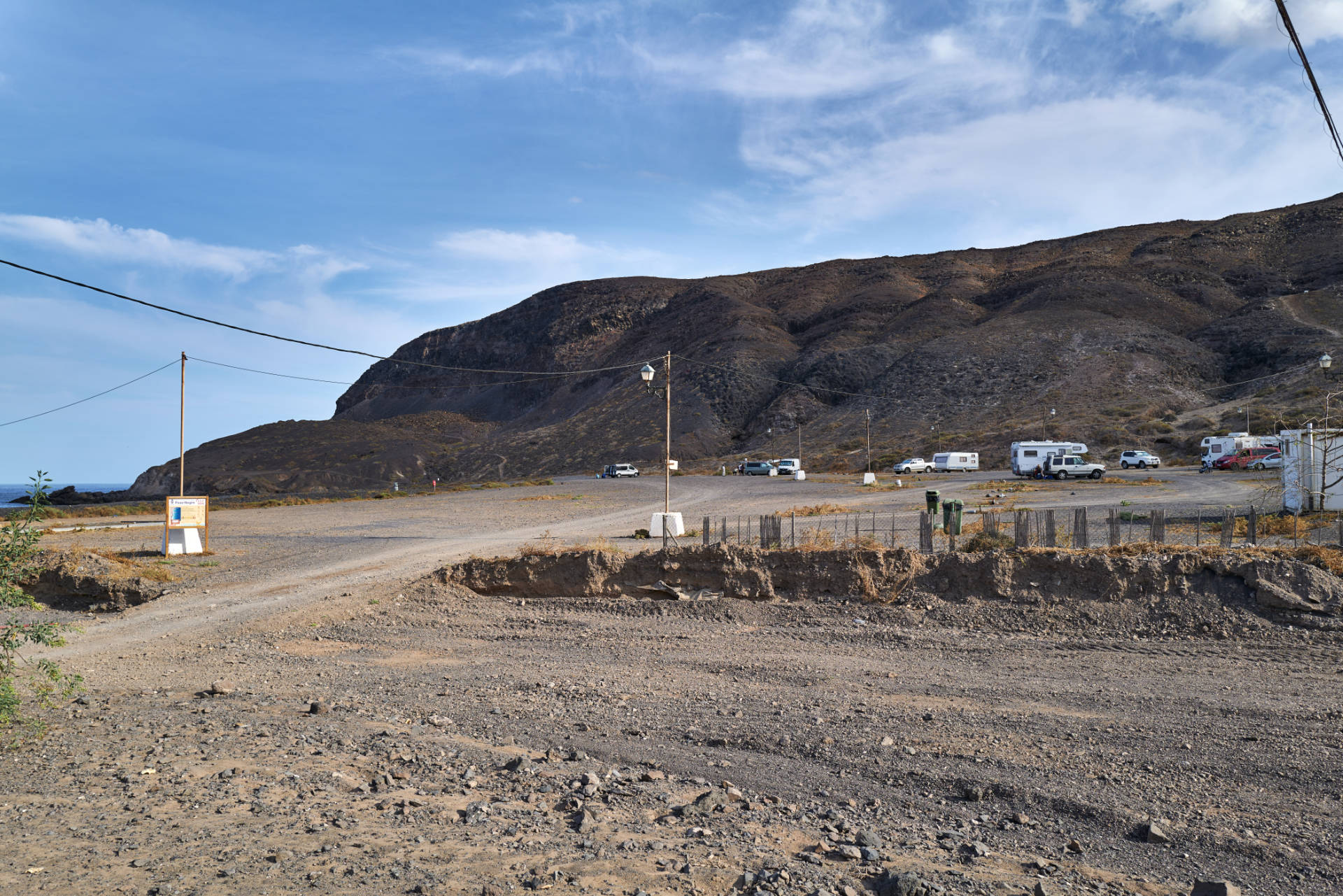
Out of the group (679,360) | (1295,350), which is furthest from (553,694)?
(679,360)

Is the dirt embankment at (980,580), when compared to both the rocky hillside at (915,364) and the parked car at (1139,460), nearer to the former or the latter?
the parked car at (1139,460)

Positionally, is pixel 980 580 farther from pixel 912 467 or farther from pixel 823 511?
pixel 912 467

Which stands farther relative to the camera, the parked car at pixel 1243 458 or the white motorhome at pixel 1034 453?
the white motorhome at pixel 1034 453

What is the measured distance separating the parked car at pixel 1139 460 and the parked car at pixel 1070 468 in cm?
973

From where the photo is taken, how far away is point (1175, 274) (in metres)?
108

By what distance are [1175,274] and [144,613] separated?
121m

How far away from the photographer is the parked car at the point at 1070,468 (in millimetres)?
48469

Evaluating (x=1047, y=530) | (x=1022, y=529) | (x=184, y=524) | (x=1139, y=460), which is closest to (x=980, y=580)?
(x=1022, y=529)

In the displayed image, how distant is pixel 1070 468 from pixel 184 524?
45241 millimetres

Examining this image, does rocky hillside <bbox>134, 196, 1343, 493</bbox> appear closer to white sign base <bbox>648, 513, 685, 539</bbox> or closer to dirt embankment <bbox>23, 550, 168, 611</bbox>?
white sign base <bbox>648, 513, 685, 539</bbox>

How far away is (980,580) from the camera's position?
12031 mm

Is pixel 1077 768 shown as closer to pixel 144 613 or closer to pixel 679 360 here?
pixel 144 613

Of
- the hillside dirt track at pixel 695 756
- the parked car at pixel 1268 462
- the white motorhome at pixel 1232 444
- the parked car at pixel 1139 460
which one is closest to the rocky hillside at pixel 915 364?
the parked car at pixel 1139 460

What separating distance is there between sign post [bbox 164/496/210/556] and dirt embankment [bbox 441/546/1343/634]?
383 inches
